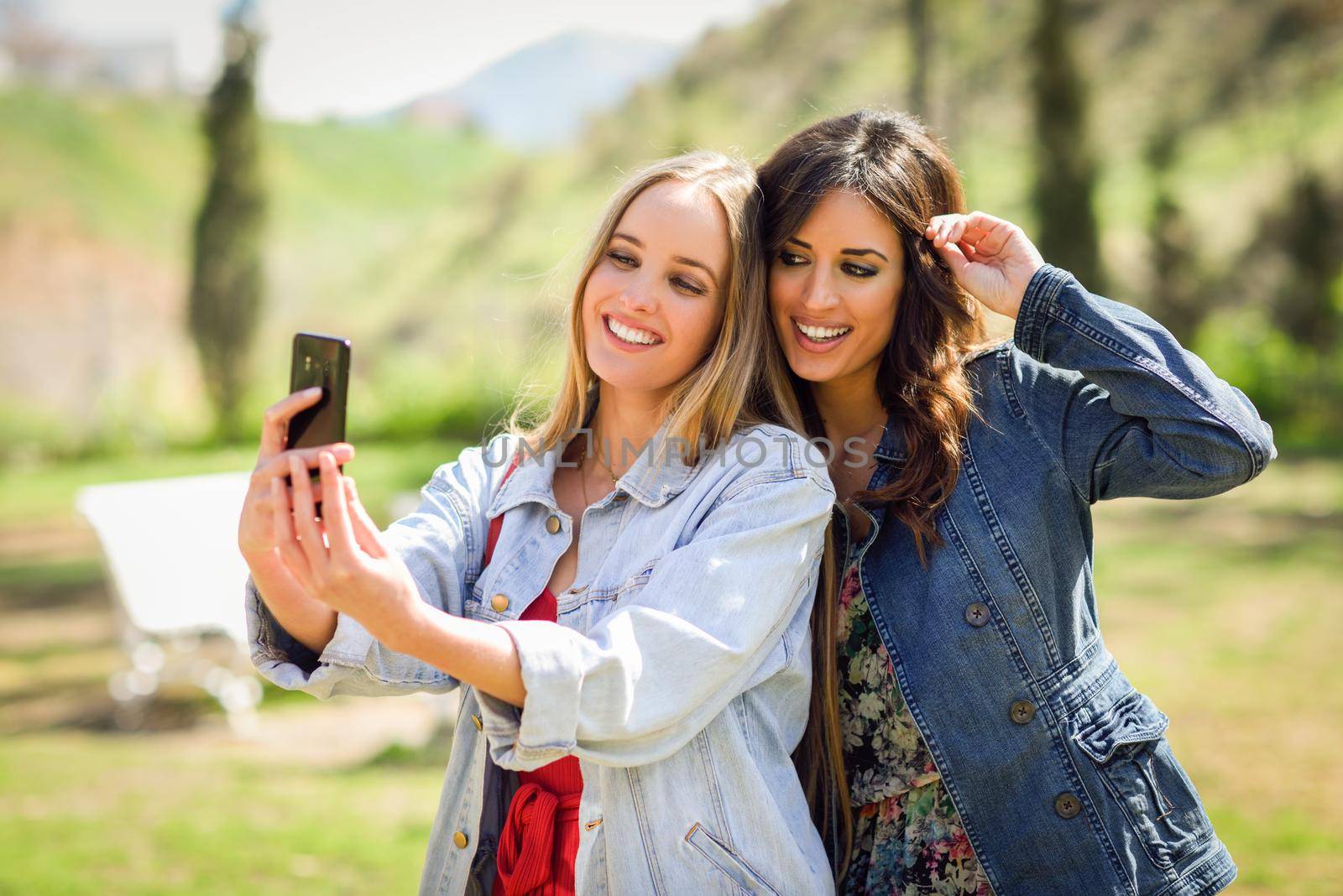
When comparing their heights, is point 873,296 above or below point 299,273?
above

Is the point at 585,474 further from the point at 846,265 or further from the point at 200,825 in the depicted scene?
the point at 200,825

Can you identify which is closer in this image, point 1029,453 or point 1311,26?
point 1029,453

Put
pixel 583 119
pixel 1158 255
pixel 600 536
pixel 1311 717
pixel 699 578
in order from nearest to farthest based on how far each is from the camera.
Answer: pixel 699 578 < pixel 600 536 < pixel 1311 717 < pixel 1158 255 < pixel 583 119

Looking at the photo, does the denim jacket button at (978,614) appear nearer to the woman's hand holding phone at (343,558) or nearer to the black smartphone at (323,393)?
the woman's hand holding phone at (343,558)

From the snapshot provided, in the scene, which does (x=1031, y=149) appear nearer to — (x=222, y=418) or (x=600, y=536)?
(x=222, y=418)

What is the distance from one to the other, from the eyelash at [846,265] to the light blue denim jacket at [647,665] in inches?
17.4

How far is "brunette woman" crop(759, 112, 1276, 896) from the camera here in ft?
6.63

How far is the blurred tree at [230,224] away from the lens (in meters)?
12.2

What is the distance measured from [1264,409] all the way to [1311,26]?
5614 mm

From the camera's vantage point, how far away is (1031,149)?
11.5 meters

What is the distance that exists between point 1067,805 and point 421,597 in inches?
46.5

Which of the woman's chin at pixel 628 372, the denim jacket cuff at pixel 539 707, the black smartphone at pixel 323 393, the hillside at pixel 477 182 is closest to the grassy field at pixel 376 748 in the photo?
the woman's chin at pixel 628 372

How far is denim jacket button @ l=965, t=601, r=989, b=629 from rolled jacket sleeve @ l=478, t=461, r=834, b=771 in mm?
340

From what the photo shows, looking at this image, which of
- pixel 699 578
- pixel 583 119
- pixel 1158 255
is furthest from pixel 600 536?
pixel 583 119
